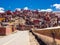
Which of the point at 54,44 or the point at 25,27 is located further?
the point at 25,27

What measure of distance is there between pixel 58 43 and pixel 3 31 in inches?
2108

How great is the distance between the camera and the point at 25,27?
151875mm

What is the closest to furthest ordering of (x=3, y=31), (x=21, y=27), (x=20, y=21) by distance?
(x=3, y=31) < (x=21, y=27) < (x=20, y=21)

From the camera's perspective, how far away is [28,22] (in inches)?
7343

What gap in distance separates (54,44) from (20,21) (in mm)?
176351

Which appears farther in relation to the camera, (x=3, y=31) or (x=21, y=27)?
(x=21, y=27)

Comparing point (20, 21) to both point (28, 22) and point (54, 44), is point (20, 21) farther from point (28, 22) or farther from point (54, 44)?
point (54, 44)

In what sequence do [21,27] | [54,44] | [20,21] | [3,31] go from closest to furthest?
1. [54,44]
2. [3,31]
3. [21,27]
4. [20,21]

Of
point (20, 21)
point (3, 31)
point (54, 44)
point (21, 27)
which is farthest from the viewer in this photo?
point (20, 21)

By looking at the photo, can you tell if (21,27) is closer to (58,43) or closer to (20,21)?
(20,21)

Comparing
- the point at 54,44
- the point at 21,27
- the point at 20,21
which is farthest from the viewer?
the point at 20,21

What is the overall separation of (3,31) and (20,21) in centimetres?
12327

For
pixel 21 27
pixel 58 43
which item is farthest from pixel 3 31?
pixel 21 27

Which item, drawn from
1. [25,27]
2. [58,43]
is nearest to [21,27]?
[25,27]
